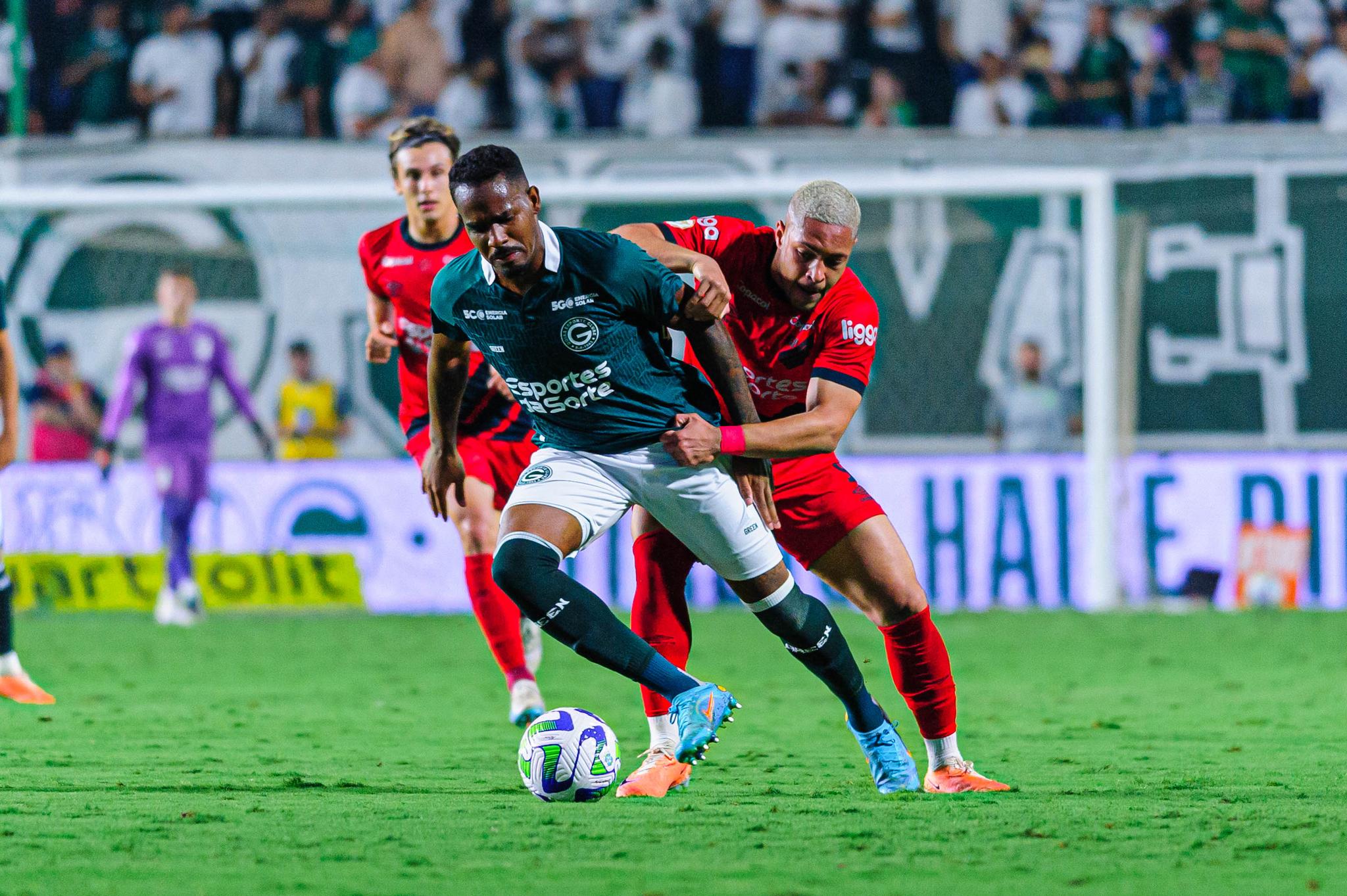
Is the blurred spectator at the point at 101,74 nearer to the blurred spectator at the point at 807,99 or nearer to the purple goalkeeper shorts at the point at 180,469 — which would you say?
the purple goalkeeper shorts at the point at 180,469

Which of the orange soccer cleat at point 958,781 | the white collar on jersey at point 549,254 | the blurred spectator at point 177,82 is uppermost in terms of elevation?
the blurred spectator at point 177,82

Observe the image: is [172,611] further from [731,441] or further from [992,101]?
[731,441]

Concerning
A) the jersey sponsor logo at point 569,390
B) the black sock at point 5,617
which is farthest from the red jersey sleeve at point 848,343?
the black sock at point 5,617

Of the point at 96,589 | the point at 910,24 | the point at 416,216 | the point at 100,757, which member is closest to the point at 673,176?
the point at 910,24

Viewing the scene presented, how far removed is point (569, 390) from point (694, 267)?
0.49 m

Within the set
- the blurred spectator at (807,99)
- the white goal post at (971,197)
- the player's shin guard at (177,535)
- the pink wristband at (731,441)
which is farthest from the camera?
the blurred spectator at (807,99)

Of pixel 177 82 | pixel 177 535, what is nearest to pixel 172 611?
pixel 177 535

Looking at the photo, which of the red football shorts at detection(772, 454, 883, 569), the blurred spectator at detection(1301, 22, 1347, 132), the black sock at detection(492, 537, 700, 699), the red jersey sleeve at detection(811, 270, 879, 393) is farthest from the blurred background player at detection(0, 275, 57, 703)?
the blurred spectator at detection(1301, 22, 1347, 132)

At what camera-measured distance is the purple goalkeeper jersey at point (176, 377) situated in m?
12.0

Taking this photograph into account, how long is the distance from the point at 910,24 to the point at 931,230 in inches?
130

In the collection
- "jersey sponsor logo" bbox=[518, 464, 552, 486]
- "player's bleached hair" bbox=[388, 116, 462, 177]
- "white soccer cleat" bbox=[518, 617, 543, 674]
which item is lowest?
"white soccer cleat" bbox=[518, 617, 543, 674]

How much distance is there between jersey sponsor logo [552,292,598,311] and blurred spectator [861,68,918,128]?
1023 cm

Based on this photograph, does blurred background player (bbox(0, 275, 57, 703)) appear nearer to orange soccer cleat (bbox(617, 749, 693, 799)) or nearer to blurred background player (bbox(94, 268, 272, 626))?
orange soccer cleat (bbox(617, 749, 693, 799))

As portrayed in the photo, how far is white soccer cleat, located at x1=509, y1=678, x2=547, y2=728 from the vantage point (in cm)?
673
